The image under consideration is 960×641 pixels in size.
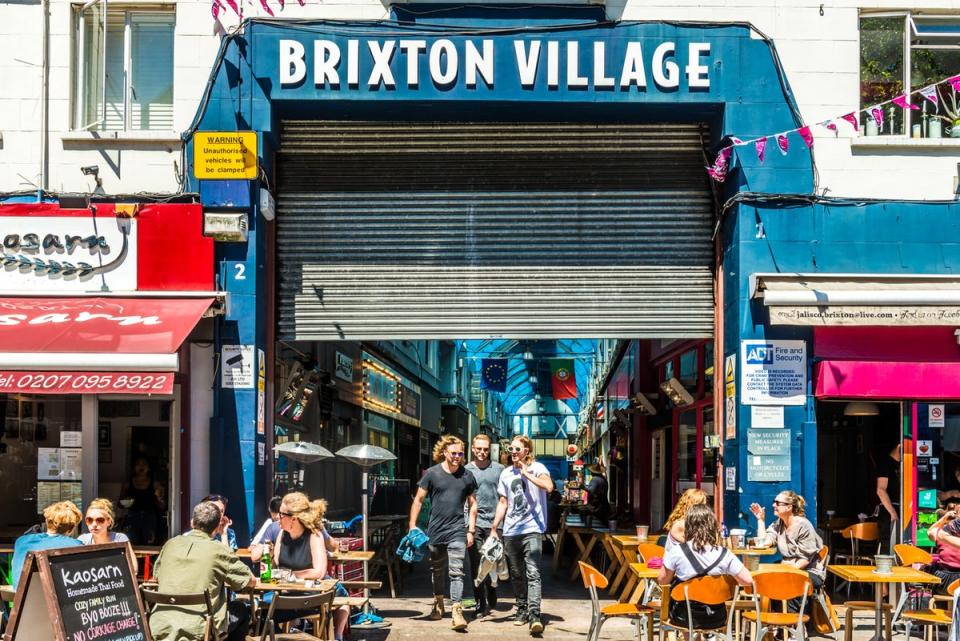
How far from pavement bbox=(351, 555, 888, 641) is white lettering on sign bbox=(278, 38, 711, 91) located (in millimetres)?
5556

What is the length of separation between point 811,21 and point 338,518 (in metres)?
11.6

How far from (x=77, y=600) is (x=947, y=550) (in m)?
7.30

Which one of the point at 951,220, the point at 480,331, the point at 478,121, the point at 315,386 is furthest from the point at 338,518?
the point at 951,220

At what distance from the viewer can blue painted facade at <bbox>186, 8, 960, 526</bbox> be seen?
12516 millimetres

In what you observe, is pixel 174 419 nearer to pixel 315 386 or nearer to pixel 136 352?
pixel 136 352

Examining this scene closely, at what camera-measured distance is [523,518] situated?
472 inches

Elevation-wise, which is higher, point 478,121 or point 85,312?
point 478,121

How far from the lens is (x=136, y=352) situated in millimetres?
10938

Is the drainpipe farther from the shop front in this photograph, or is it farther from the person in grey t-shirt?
the person in grey t-shirt

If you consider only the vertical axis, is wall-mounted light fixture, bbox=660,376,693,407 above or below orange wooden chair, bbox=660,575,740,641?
above

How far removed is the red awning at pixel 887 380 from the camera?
12.2 m

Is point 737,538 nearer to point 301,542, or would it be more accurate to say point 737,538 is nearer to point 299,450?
point 301,542

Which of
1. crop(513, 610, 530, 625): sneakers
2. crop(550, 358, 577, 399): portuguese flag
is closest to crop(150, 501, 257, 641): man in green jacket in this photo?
crop(513, 610, 530, 625): sneakers

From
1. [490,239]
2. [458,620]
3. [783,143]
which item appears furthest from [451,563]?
[783,143]
